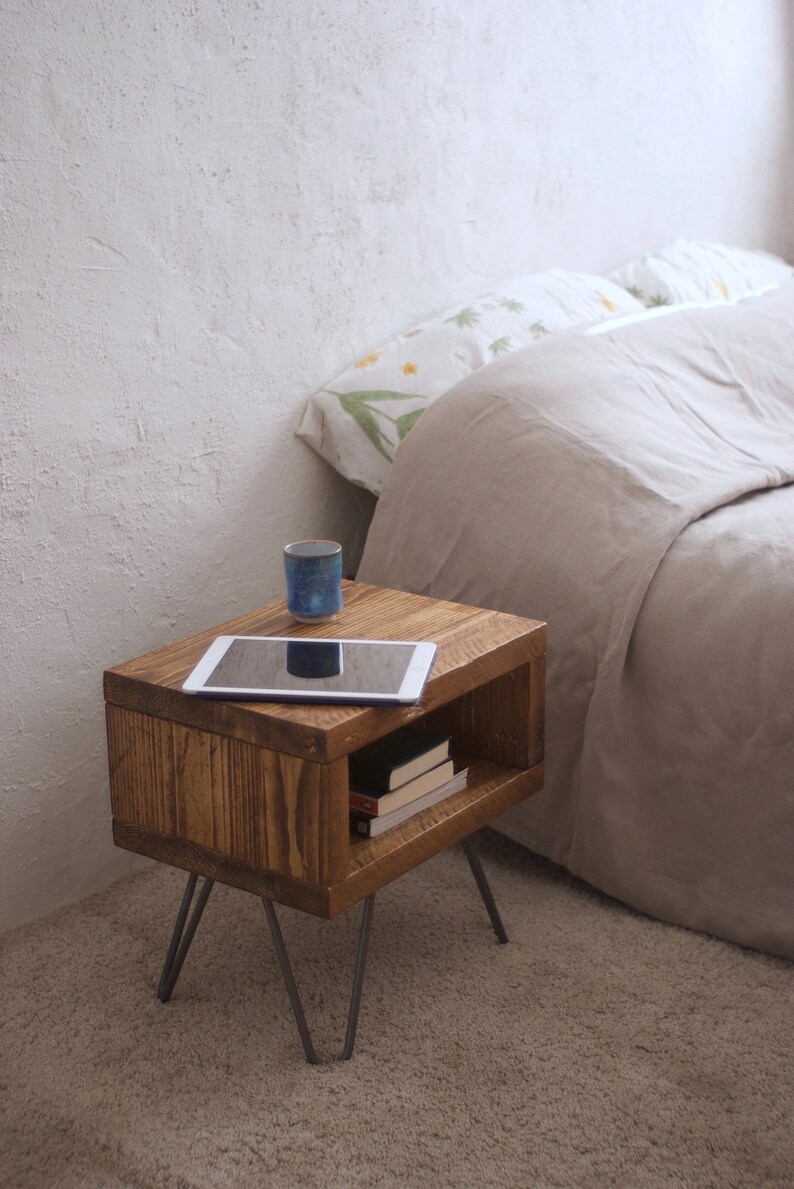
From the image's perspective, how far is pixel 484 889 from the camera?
5.05 ft

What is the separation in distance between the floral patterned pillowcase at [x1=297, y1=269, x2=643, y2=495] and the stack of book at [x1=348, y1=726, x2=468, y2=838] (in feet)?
2.03

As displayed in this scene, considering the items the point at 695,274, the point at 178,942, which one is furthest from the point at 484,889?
the point at 695,274

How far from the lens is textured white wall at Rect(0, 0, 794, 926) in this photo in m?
1.50

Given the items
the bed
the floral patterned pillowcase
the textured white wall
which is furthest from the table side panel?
the floral patterned pillowcase

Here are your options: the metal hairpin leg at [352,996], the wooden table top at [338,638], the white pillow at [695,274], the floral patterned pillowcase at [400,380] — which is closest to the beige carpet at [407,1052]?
the metal hairpin leg at [352,996]

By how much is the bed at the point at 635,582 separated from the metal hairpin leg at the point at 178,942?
1.65 ft

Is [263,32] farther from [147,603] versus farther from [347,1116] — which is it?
[347,1116]

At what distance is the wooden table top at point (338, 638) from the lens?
3.86ft

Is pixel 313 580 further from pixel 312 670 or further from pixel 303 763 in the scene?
pixel 303 763

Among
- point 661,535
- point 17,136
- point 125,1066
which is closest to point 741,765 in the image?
point 661,535

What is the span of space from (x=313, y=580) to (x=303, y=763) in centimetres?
28

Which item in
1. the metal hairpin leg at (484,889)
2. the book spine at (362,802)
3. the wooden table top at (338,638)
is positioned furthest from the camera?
the metal hairpin leg at (484,889)

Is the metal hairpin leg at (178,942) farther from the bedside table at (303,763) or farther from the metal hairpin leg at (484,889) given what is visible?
the metal hairpin leg at (484,889)

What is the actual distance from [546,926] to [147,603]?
27.9 inches
